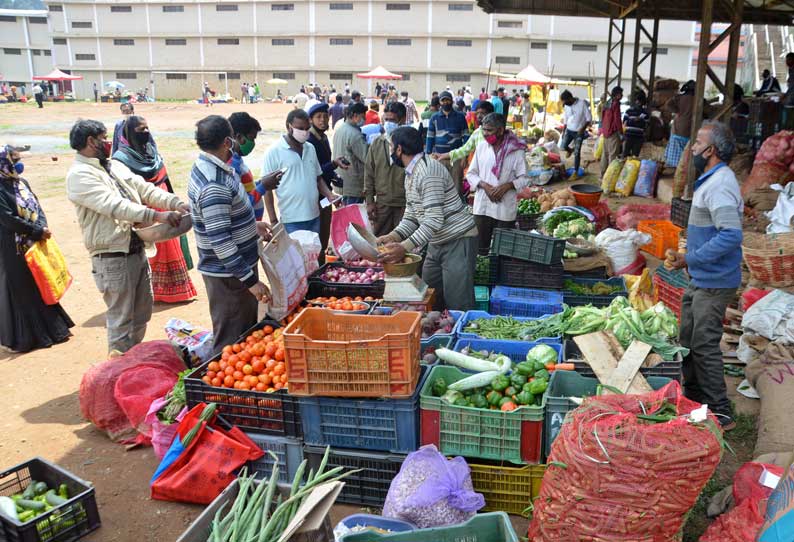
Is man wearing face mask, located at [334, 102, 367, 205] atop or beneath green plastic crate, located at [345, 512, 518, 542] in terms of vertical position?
atop

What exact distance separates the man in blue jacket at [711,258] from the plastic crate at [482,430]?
1.28 metres

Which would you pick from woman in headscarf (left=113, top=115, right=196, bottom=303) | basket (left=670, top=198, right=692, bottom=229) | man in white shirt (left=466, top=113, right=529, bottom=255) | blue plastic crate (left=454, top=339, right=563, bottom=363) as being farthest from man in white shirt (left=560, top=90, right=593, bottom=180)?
blue plastic crate (left=454, top=339, right=563, bottom=363)

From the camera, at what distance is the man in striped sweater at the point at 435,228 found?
4.73 meters

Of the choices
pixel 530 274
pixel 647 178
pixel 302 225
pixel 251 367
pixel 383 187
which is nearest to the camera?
pixel 251 367

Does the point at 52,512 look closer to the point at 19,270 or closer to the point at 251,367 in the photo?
Result: the point at 251,367

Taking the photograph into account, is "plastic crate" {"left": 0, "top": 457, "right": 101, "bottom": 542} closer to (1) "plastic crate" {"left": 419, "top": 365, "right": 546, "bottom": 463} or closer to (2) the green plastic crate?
(2) the green plastic crate

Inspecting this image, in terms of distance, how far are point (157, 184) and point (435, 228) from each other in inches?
120

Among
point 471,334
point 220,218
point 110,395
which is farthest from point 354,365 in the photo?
Answer: point 110,395

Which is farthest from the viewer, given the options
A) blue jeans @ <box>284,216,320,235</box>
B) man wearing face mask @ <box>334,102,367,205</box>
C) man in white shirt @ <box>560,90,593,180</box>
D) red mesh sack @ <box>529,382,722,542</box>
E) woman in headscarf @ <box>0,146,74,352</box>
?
man in white shirt @ <box>560,90,593,180</box>

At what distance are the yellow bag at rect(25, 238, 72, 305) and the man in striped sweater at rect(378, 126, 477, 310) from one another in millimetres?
3362

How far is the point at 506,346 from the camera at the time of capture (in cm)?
416

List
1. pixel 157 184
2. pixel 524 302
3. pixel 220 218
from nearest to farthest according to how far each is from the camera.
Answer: pixel 220 218 < pixel 524 302 < pixel 157 184

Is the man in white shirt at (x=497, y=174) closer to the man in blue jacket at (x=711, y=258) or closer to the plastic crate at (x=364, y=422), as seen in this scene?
the man in blue jacket at (x=711, y=258)

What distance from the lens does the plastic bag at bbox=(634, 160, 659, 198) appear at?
1187 centimetres
